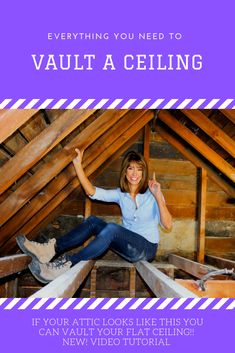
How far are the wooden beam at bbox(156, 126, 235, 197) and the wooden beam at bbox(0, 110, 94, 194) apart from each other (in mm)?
2277

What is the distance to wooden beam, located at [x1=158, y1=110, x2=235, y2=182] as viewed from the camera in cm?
340

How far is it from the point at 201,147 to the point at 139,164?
1.02m

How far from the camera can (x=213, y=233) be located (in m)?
4.16

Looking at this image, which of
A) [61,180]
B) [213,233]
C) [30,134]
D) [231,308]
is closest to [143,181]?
[61,180]

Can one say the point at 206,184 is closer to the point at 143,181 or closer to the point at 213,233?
the point at 213,233

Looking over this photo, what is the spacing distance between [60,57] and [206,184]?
9.36ft

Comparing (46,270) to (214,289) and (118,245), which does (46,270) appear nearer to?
(118,245)

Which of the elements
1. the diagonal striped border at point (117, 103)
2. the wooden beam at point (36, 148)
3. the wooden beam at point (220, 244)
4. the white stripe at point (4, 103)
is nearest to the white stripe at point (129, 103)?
the diagonal striped border at point (117, 103)

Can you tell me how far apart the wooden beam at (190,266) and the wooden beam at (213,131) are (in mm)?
1036

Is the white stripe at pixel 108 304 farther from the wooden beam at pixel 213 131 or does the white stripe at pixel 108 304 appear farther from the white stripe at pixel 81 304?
the wooden beam at pixel 213 131

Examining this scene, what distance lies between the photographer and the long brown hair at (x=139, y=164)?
270 cm

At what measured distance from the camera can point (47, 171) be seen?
7.86 ft

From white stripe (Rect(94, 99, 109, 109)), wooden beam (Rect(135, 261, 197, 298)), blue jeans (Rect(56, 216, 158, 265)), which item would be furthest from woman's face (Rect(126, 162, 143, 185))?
white stripe (Rect(94, 99, 109, 109))

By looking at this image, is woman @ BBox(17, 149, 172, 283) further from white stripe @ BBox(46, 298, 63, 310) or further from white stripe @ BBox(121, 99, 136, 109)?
white stripe @ BBox(46, 298, 63, 310)
